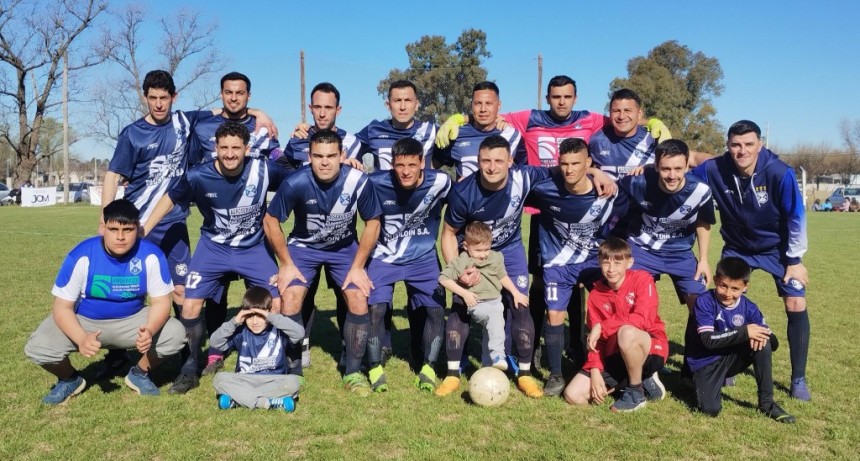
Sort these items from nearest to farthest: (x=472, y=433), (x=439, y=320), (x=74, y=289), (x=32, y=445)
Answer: (x=32, y=445) < (x=472, y=433) < (x=74, y=289) < (x=439, y=320)

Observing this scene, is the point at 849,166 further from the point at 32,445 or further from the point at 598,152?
the point at 32,445

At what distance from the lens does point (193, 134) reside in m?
5.61

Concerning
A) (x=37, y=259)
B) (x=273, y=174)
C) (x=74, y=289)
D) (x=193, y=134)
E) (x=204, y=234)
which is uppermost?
(x=193, y=134)

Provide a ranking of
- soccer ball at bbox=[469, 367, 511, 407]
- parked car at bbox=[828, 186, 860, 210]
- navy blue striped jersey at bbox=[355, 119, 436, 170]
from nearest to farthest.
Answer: soccer ball at bbox=[469, 367, 511, 407], navy blue striped jersey at bbox=[355, 119, 436, 170], parked car at bbox=[828, 186, 860, 210]

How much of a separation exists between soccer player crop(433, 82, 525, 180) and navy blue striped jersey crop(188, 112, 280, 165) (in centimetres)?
164

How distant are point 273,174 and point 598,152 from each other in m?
2.78

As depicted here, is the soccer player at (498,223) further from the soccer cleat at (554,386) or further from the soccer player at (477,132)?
the soccer player at (477,132)

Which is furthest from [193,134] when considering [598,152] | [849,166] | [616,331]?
[849,166]

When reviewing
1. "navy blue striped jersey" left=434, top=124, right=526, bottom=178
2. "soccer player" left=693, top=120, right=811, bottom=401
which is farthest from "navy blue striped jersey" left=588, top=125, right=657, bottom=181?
"navy blue striped jersey" left=434, top=124, right=526, bottom=178

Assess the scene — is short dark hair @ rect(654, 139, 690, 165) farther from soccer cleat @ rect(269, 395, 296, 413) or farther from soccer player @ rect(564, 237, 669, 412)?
soccer cleat @ rect(269, 395, 296, 413)

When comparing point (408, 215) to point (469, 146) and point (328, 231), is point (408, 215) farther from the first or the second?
point (469, 146)

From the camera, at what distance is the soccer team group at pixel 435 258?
430cm

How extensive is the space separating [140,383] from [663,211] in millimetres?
4079

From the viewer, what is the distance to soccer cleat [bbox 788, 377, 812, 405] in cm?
446
